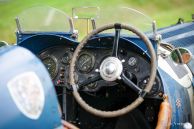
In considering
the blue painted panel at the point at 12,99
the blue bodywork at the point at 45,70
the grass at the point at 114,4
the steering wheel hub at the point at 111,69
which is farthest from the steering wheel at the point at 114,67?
the grass at the point at 114,4

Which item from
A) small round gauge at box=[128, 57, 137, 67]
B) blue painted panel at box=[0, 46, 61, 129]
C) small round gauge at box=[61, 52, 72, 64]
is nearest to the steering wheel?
small round gauge at box=[128, 57, 137, 67]

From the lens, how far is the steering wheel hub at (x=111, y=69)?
16.2ft

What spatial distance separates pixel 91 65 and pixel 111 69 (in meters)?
0.53

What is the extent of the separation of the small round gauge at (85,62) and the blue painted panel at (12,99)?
1638mm

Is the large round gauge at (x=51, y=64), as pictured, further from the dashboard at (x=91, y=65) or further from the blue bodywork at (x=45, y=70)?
the blue bodywork at (x=45, y=70)

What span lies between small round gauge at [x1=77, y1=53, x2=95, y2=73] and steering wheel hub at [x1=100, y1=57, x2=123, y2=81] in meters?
0.40

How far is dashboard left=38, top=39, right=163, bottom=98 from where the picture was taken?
5223mm

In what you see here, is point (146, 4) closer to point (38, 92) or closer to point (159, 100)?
point (159, 100)

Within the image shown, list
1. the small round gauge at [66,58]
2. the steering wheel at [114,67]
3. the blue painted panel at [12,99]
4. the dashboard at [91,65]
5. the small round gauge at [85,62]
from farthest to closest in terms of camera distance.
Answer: the small round gauge at [66,58] → the small round gauge at [85,62] → the dashboard at [91,65] → the steering wheel at [114,67] → the blue painted panel at [12,99]

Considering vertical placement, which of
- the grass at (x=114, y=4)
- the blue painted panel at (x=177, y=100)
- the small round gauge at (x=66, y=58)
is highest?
the grass at (x=114, y=4)

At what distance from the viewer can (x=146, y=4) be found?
18.6 metres

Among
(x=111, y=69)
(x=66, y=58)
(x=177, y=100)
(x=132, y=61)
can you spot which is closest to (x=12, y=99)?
(x=111, y=69)

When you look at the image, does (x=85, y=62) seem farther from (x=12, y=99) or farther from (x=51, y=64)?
(x=12, y=99)

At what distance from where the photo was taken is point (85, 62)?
5.50 metres
